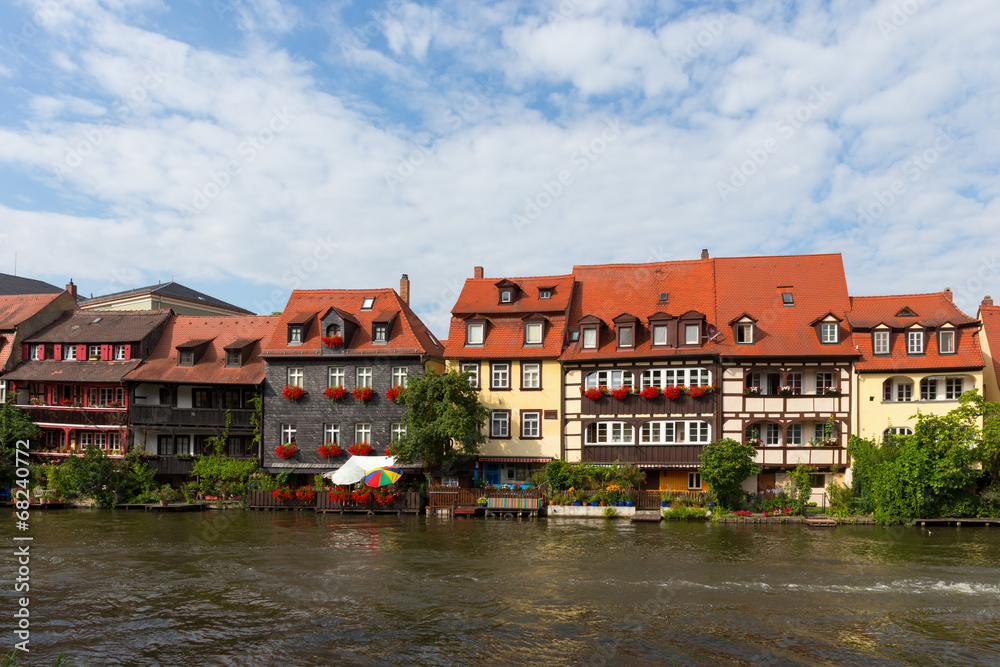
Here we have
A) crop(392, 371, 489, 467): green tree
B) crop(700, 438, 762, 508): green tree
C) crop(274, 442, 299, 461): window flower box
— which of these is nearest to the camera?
crop(700, 438, 762, 508): green tree

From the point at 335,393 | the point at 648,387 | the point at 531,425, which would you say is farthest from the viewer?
the point at 335,393

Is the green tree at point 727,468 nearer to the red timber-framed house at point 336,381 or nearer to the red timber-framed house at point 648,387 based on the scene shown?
the red timber-framed house at point 648,387

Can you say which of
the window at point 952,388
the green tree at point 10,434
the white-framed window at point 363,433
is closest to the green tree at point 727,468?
the window at point 952,388

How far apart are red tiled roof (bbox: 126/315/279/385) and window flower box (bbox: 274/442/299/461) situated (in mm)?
3950

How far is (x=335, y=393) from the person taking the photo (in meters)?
42.3

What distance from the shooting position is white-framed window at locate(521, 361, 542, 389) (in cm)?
4088

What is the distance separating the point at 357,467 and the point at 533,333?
11175mm

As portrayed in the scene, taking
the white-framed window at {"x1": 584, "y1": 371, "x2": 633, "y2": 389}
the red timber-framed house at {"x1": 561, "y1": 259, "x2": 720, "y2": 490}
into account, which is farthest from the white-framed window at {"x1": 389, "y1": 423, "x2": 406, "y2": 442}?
the white-framed window at {"x1": 584, "y1": 371, "x2": 633, "y2": 389}

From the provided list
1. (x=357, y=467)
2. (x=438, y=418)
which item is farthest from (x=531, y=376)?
(x=357, y=467)

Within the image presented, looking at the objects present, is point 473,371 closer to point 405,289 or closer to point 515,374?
point 515,374

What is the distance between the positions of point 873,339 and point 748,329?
5.67 meters

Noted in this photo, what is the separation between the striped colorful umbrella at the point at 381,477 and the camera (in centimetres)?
3791

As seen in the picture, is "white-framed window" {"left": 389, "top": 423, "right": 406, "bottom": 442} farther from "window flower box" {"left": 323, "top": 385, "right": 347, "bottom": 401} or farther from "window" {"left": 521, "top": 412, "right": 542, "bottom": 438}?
"window" {"left": 521, "top": 412, "right": 542, "bottom": 438}

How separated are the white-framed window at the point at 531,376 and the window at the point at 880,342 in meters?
16.0
